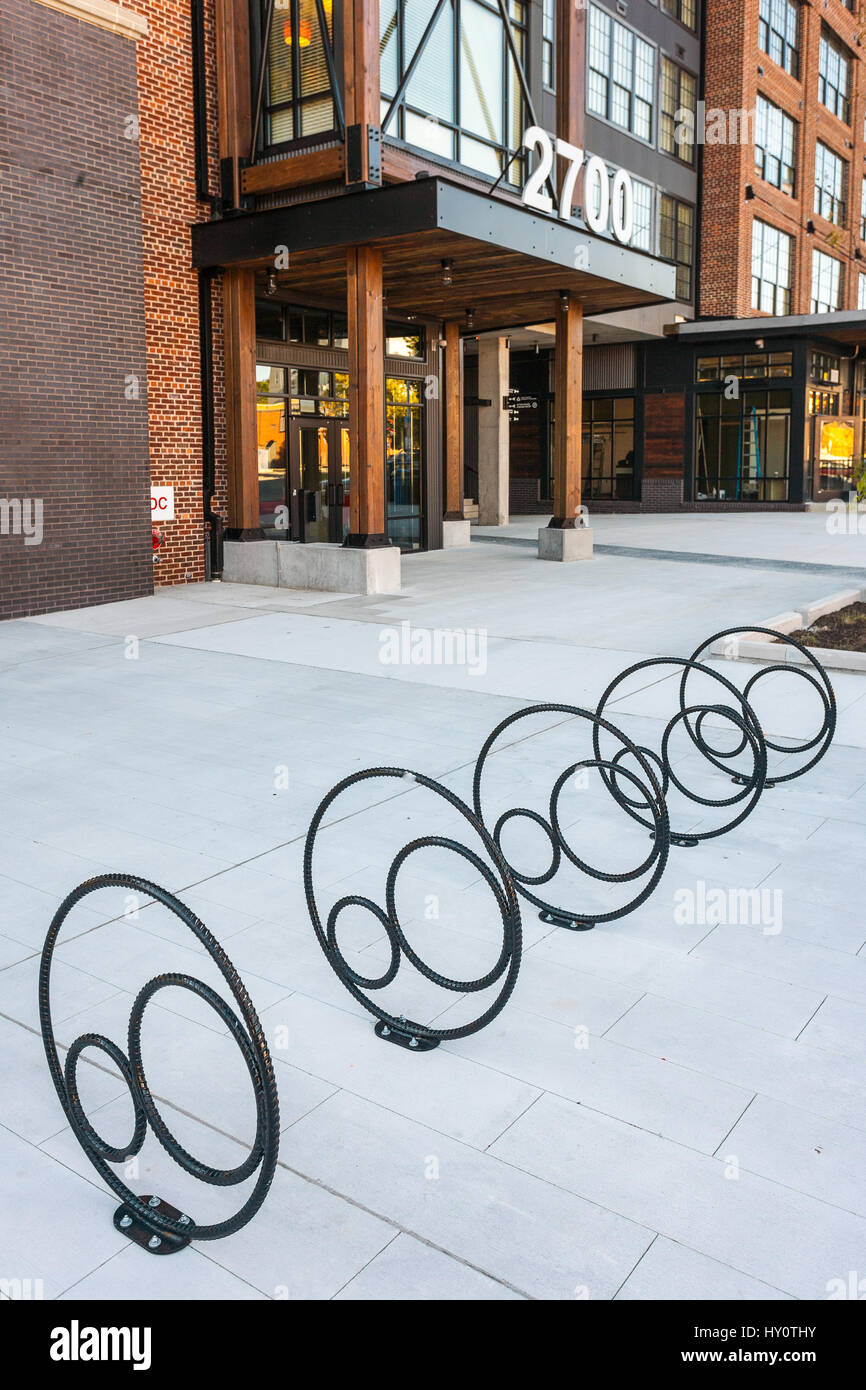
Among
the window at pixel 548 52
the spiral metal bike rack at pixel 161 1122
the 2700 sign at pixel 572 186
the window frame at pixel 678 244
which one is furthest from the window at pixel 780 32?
the spiral metal bike rack at pixel 161 1122

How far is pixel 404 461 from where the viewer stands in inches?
871

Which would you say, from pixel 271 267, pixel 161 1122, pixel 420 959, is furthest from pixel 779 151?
pixel 161 1122

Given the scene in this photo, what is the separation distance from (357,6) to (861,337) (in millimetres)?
26229

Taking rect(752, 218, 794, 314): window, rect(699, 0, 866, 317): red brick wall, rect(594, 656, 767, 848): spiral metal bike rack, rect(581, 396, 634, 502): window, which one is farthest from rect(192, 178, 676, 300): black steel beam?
rect(752, 218, 794, 314): window

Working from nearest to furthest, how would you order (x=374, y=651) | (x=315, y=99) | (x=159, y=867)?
(x=159, y=867) < (x=374, y=651) < (x=315, y=99)

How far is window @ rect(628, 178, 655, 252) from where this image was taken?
31.9 metres

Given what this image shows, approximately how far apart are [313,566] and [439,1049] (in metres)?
12.6

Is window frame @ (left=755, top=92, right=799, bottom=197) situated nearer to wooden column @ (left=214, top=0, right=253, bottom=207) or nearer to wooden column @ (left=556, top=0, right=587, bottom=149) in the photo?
wooden column @ (left=556, top=0, right=587, bottom=149)

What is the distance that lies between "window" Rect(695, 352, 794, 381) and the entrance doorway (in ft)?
63.7

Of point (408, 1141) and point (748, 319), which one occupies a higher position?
point (748, 319)

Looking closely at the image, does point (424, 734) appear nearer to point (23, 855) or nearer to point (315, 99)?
point (23, 855)

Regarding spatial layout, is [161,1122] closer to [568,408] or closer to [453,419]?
[568,408]

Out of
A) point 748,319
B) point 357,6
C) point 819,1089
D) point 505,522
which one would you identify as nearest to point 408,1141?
point 819,1089

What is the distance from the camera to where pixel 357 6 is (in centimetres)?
1399
